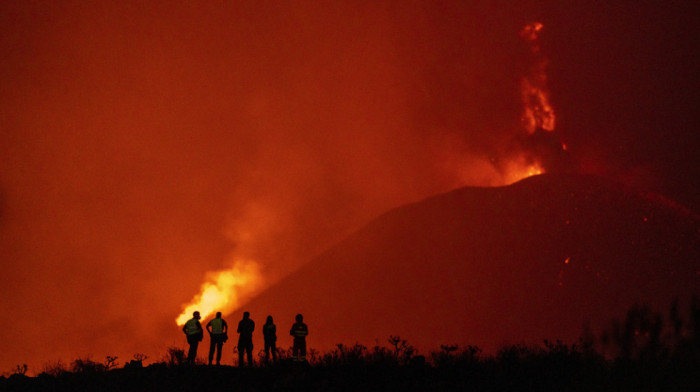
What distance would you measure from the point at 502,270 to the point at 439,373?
2564 inches

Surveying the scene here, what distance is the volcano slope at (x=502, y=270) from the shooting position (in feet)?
209

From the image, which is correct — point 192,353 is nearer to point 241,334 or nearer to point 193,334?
point 193,334

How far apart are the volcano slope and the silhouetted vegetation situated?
1656 inches

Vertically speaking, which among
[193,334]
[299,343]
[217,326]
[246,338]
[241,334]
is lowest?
[299,343]

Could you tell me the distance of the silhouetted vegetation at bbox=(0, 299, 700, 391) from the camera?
14.4 metres

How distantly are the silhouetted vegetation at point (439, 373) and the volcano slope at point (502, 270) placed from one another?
42058mm

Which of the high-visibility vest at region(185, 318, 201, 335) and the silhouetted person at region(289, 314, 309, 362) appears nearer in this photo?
the silhouetted person at region(289, 314, 309, 362)

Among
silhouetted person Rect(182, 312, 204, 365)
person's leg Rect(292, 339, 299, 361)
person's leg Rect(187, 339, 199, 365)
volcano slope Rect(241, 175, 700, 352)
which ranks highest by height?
volcano slope Rect(241, 175, 700, 352)

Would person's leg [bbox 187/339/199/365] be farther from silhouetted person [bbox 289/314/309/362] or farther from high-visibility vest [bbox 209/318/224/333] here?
silhouetted person [bbox 289/314/309/362]

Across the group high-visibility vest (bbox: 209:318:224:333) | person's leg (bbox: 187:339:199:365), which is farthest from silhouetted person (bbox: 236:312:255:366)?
person's leg (bbox: 187:339:199:365)

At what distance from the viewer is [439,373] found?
15.5 meters

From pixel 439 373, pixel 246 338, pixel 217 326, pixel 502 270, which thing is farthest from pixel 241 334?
pixel 502 270

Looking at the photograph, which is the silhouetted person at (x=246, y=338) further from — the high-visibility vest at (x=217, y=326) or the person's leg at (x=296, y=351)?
the person's leg at (x=296, y=351)

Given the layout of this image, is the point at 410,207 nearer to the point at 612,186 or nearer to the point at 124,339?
the point at 612,186
